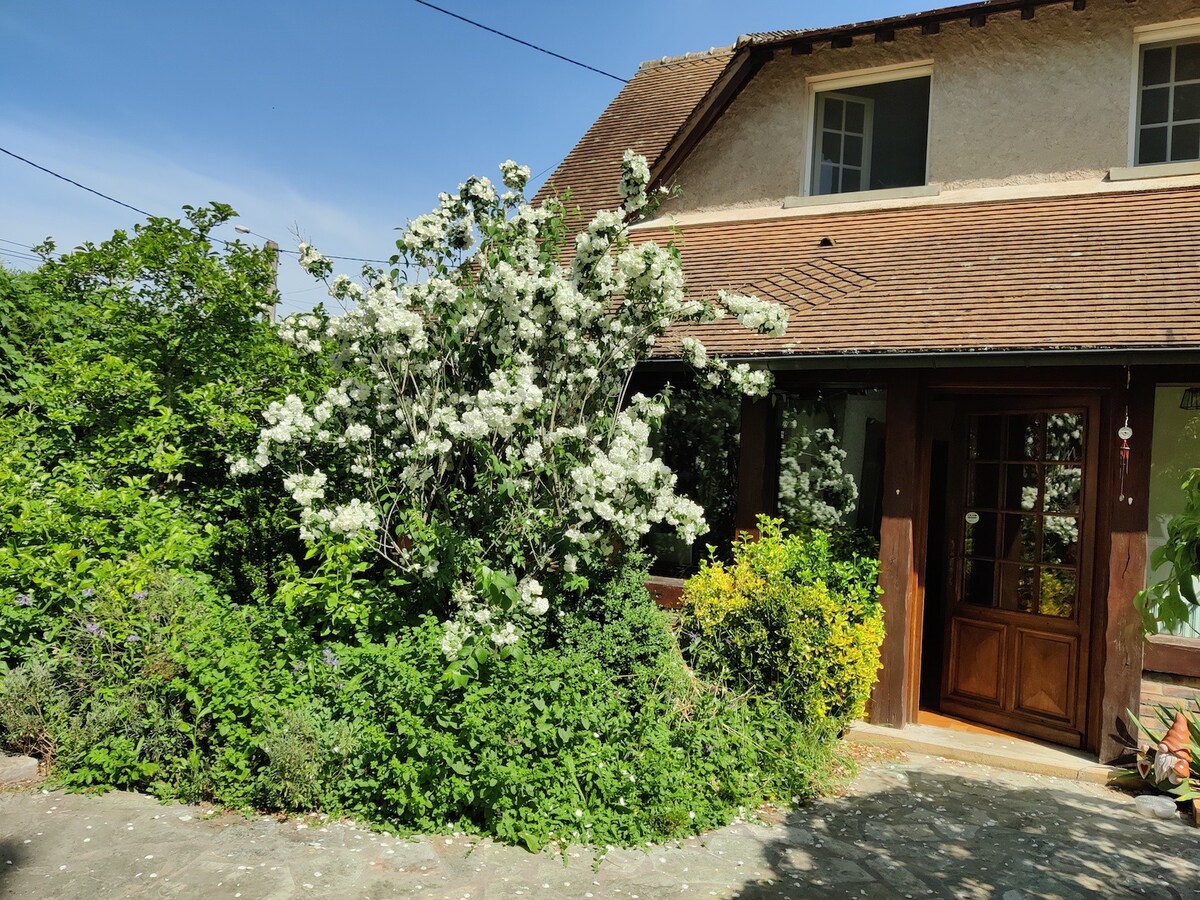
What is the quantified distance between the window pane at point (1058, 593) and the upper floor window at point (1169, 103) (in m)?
4.19

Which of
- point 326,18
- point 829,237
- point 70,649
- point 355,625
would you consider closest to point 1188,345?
point 829,237

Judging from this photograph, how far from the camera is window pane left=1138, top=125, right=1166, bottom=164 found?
8.57m

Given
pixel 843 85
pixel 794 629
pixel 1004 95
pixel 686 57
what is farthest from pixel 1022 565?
pixel 686 57

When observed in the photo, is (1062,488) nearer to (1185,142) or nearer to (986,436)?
(986,436)

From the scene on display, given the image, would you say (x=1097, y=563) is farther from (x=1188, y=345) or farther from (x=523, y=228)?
(x=523, y=228)

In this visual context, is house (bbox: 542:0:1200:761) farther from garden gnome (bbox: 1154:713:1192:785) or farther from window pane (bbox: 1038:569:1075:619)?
garden gnome (bbox: 1154:713:1192:785)

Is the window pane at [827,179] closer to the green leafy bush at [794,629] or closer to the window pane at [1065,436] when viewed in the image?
the window pane at [1065,436]

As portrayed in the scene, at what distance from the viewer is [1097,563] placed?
6934mm

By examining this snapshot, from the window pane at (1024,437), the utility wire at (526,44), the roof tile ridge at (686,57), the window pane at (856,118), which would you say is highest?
the roof tile ridge at (686,57)

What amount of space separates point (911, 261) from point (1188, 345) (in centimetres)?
271

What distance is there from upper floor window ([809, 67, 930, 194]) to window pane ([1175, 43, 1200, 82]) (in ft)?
7.29

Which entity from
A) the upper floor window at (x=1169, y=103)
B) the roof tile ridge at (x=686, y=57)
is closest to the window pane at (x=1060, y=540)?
the upper floor window at (x=1169, y=103)

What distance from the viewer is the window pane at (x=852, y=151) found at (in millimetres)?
9945

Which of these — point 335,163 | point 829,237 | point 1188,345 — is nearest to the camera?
point 1188,345
